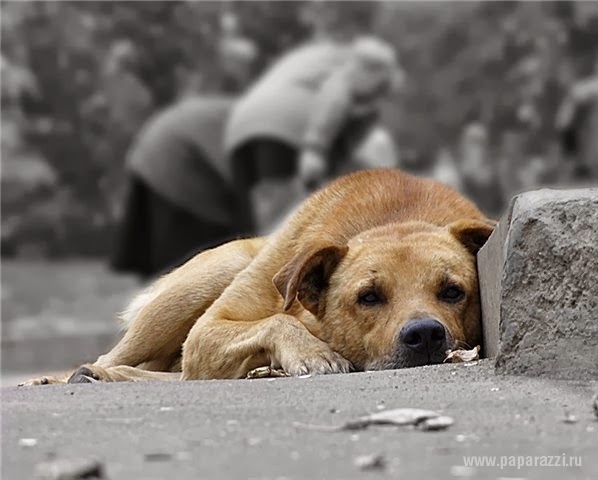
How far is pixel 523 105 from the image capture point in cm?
1897

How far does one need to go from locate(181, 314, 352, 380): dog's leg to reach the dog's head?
0.12 metres

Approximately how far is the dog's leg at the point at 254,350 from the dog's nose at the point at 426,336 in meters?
0.31

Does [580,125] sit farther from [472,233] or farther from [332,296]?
[332,296]

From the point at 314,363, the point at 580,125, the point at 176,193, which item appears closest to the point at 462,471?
the point at 314,363

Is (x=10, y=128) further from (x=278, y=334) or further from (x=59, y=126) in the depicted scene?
(x=278, y=334)

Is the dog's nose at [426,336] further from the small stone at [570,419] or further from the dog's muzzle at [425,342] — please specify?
the small stone at [570,419]

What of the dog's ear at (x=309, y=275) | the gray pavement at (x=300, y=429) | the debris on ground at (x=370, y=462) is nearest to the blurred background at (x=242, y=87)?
the dog's ear at (x=309, y=275)

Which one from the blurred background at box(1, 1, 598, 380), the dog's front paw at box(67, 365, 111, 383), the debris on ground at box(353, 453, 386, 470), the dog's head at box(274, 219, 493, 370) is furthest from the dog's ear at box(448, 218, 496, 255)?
the blurred background at box(1, 1, 598, 380)

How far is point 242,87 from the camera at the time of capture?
1862 centimetres

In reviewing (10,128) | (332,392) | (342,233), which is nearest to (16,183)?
(10,128)

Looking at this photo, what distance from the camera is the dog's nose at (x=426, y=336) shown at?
216 inches

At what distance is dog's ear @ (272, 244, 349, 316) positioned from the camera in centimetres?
596

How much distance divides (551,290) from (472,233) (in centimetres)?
126

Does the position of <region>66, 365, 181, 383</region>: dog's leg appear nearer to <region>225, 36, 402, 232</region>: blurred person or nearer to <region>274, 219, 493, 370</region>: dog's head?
<region>274, 219, 493, 370</region>: dog's head
